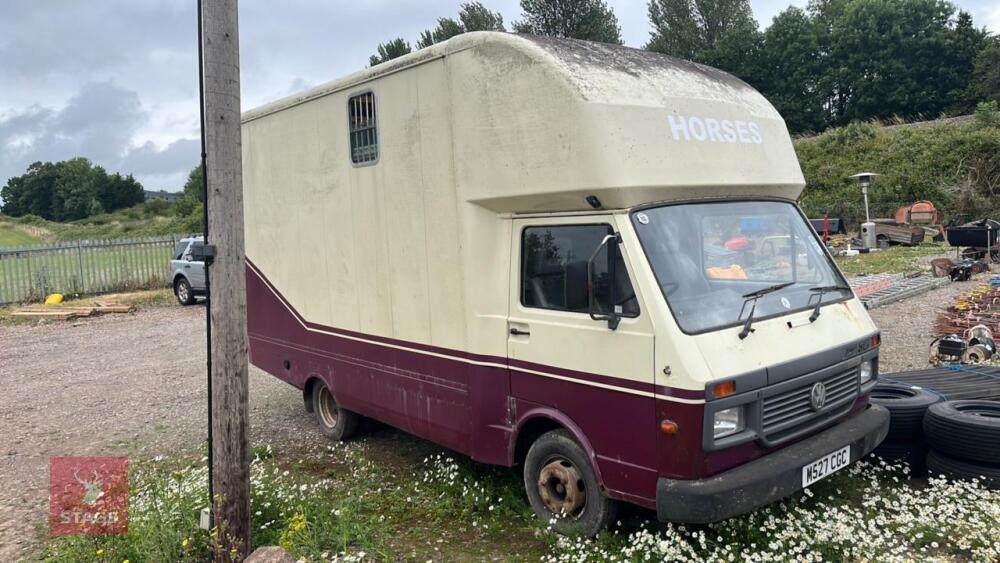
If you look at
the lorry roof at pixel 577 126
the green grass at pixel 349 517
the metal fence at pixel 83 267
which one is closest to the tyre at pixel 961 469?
the lorry roof at pixel 577 126

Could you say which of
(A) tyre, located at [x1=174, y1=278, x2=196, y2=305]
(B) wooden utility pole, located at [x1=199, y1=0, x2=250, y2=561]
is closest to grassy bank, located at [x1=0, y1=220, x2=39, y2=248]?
(A) tyre, located at [x1=174, y1=278, x2=196, y2=305]

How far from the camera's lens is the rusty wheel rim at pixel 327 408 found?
662 cm

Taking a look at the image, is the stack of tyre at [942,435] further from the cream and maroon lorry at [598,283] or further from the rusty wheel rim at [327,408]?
the rusty wheel rim at [327,408]

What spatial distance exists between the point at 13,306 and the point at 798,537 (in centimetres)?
1986

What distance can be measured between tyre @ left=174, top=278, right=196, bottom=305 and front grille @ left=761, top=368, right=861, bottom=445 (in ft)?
53.8

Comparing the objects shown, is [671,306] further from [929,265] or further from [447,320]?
[929,265]

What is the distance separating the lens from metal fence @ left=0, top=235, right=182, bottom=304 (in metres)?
18.4

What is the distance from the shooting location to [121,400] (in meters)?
8.76

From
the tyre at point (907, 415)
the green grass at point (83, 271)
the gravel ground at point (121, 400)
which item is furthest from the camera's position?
the green grass at point (83, 271)

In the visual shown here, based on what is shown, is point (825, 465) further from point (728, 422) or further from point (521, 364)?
point (521, 364)

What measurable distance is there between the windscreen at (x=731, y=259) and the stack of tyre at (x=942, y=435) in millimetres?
1001

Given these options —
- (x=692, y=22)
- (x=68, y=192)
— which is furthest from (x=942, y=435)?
(x=68, y=192)

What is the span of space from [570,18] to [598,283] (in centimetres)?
5334

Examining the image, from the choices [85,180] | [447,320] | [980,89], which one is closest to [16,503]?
[447,320]
